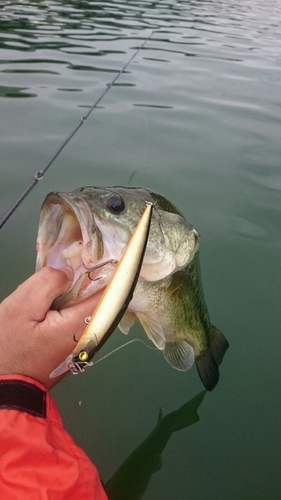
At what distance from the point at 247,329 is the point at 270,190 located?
195 cm

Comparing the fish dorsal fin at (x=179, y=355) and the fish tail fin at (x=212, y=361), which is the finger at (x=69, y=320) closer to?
the fish dorsal fin at (x=179, y=355)

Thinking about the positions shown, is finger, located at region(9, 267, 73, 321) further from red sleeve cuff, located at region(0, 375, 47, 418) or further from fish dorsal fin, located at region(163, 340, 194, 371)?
fish dorsal fin, located at region(163, 340, 194, 371)

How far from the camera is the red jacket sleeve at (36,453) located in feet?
3.45

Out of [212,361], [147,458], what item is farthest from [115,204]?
[147,458]

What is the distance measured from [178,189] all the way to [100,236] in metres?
2.83

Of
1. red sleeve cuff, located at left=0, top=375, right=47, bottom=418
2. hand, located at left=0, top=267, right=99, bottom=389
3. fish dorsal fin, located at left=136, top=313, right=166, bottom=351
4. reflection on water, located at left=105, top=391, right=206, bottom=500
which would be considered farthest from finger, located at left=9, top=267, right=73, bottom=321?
reflection on water, located at left=105, top=391, right=206, bottom=500

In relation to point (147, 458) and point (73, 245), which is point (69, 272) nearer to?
point (73, 245)

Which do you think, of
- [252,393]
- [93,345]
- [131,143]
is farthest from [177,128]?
[93,345]

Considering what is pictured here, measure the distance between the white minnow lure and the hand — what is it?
0.22m

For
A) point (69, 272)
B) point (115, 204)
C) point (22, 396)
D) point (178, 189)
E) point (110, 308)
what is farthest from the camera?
point (178, 189)

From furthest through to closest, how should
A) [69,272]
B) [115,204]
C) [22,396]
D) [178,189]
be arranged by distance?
[178,189]
[115,204]
[69,272]
[22,396]

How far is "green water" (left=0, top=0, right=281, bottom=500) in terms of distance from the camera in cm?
218

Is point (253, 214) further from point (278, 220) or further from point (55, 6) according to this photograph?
point (55, 6)

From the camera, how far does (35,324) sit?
1.32m
